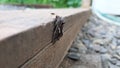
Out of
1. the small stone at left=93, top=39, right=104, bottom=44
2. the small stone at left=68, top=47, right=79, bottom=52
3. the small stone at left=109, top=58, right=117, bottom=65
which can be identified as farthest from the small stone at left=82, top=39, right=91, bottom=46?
the small stone at left=109, top=58, right=117, bottom=65

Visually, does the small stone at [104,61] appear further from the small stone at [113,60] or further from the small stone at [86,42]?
the small stone at [86,42]

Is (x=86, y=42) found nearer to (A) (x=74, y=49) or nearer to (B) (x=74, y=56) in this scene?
(A) (x=74, y=49)

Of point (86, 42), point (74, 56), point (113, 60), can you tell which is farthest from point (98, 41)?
point (74, 56)

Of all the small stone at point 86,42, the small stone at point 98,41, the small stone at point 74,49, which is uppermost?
the small stone at point 74,49

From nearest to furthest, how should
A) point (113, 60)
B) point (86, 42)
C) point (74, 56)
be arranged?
point (74, 56) < point (113, 60) < point (86, 42)

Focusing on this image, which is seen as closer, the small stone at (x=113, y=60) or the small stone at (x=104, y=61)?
the small stone at (x=104, y=61)

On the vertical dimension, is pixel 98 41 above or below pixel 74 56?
below

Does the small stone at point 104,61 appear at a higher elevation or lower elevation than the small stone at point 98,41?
higher

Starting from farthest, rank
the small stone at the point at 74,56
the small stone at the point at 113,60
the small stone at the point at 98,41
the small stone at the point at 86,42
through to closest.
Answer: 1. the small stone at the point at 98,41
2. the small stone at the point at 86,42
3. the small stone at the point at 113,60
4. the small stone at the point at 74,56

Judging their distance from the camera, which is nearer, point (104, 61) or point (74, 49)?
point (104, 61)

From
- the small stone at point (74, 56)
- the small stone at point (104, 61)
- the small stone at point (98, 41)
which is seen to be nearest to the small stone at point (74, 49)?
the small stone at point (74, 56)

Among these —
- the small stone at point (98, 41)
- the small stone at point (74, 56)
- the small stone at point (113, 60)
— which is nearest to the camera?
the small stone at point (74, 56)

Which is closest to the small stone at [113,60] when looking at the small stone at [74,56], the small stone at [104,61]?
the small stone at [104,61]
